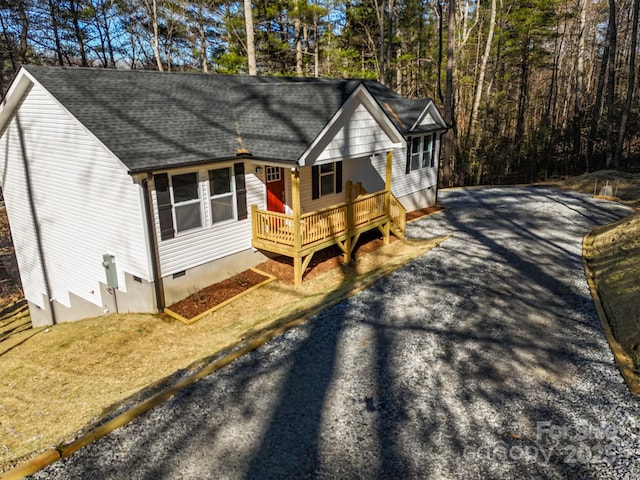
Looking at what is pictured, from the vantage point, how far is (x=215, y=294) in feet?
36.8

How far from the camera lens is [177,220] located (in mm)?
10602

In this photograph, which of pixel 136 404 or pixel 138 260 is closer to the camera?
pixel 136 404

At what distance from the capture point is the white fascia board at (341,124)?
10.9 metres

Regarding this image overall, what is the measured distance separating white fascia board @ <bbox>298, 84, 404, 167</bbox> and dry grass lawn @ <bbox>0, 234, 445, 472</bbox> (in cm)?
357

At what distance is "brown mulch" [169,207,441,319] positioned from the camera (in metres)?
10.8

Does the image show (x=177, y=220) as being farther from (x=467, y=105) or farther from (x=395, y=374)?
(x=467, y=105)

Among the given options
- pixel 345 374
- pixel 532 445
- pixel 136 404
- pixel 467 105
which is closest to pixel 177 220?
pixel 136 404

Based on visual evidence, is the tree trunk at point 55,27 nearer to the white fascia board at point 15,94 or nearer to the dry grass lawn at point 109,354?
the white fascia board at point 15,94

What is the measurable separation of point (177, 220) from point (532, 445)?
28.4 feet

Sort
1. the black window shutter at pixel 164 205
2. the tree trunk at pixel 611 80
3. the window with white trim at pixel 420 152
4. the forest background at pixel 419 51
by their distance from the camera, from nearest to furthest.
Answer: the black window shutter at pixel 164 205
the window with white trim at pixel 420 152
the tree trunk at pixel 611 80
the forest background at pixel 419 51

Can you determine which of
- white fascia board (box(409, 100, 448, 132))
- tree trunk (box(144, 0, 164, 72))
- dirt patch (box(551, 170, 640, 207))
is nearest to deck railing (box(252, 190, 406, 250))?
white fascia board (box(409, 100, 448, 132))

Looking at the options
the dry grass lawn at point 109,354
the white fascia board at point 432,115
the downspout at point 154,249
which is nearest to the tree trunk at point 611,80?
the white fascia board at point 432,115

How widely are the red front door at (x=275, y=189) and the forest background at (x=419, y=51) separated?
12160mm

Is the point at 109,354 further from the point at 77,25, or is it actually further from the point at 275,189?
the point at 77,25
